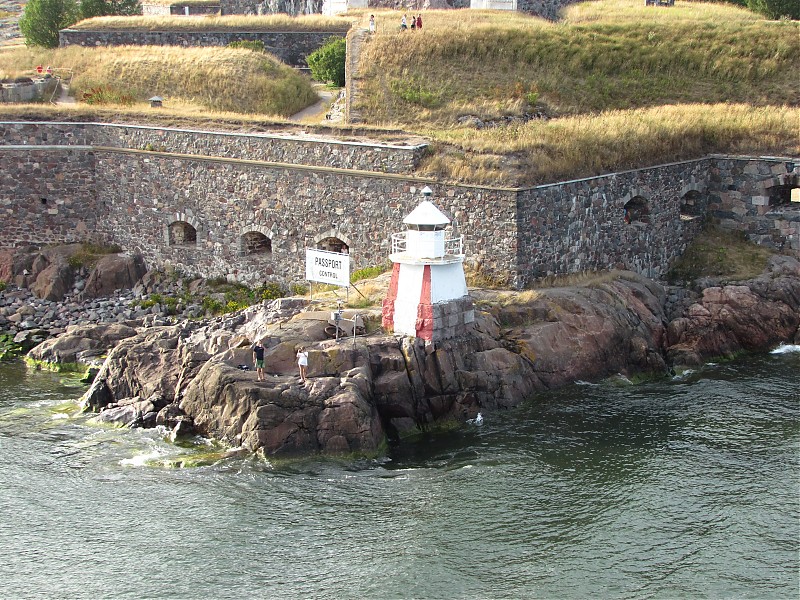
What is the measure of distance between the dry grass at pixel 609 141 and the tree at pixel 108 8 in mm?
27702

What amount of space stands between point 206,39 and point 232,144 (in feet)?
58.1

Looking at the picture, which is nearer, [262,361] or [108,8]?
[262,361]

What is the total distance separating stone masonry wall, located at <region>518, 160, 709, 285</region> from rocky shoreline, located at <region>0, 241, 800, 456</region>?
3.05ft

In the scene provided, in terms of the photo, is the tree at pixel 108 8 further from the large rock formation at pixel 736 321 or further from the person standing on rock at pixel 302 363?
the person standing on rock at pixel 302 363

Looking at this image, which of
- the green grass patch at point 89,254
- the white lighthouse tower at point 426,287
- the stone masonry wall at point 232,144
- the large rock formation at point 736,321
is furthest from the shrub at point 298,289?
the large rock formation at point 736,321

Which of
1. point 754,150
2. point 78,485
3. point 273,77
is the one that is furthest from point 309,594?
point 273,77

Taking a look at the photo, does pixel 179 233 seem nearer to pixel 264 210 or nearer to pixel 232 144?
pixel 232 144

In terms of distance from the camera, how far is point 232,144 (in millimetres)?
37188

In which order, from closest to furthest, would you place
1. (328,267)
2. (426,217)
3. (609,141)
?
(426,217) < (328,267) < (609,141)

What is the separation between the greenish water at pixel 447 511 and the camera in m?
21.8

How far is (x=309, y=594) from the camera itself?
21.3 metres

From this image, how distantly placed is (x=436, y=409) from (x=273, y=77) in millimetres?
22612

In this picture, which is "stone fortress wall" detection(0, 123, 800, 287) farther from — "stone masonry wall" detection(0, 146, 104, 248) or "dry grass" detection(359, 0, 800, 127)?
"dry grass" detection(359, 0, 800, 127)

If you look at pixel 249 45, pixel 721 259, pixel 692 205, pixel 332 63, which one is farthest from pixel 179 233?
pixel 721 259
